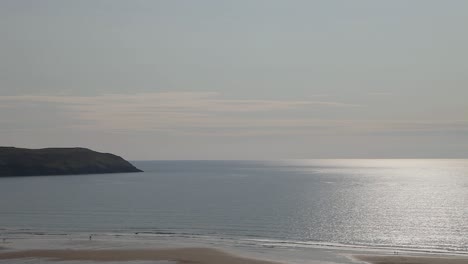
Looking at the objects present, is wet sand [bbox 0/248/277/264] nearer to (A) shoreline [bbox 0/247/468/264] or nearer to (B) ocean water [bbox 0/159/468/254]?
(A) shoreline [bbox 0/247/468/264]

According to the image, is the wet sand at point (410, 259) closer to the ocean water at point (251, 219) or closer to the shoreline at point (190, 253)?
the shoreline at point (190, 253)

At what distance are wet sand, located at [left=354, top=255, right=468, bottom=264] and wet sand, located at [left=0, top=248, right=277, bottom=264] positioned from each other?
11.0m

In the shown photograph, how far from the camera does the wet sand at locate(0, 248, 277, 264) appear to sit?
53.5 metres

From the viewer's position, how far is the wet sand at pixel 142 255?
2105 inches

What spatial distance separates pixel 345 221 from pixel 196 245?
30701 millimetres

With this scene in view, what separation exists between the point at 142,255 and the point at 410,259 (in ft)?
93.2

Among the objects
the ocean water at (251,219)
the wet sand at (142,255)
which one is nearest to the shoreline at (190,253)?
the wet sand at (142,255)

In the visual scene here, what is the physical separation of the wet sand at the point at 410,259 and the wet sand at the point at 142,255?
11.0m

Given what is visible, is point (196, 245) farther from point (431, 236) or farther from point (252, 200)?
point (252, 200)

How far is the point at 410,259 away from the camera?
2115 inches

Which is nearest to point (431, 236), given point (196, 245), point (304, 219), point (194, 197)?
point (304, 219)

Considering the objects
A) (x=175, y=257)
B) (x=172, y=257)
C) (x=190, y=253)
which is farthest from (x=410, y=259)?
(x=172, y=257)

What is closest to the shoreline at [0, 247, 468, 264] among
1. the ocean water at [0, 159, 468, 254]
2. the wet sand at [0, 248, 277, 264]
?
the wet sand at [0, 248, 277, 264]

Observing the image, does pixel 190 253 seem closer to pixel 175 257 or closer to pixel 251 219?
pixel 175 257
